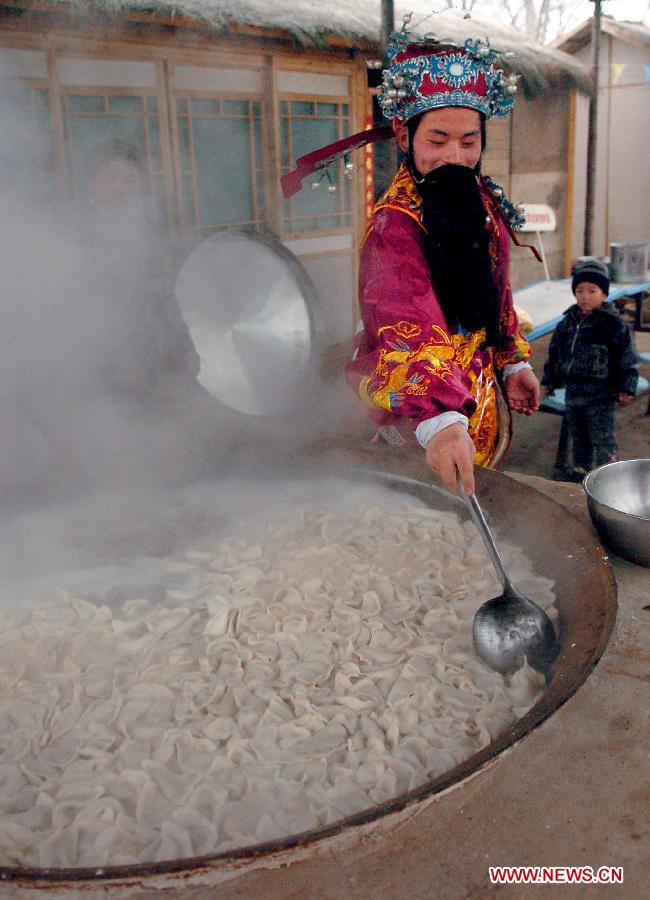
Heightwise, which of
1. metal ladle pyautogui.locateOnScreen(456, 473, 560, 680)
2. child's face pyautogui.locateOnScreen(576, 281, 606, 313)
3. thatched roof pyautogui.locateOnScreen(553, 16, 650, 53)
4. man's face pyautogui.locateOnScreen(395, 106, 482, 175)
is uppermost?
thatched roof pyautogui.locateOnScreen(553, 16, 650, 53)

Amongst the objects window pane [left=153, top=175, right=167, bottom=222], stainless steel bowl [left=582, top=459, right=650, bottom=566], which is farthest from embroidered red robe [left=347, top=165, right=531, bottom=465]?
window pane [left=153, top=175, right=167, bottom=222]

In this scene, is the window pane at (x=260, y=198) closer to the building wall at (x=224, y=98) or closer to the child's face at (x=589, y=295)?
the building wall at (x=224, y=98)

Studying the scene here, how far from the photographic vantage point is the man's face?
7.98ft

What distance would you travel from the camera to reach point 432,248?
2480 millimetres

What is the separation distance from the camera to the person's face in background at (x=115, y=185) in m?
4.00

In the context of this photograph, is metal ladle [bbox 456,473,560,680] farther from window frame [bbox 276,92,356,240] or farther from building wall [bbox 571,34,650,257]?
building wall [bbox 571,34,650,257]

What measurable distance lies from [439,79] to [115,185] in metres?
2.23

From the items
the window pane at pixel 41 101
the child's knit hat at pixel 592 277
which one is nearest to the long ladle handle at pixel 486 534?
the child's knit hat at pixel 592 277

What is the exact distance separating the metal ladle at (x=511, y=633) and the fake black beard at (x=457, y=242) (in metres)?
0.81

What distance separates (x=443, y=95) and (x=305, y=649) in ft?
5.77

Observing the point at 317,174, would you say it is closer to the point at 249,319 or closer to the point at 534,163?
the point at 249,319

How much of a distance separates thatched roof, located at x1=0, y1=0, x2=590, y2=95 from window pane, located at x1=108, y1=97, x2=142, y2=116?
0.66 m

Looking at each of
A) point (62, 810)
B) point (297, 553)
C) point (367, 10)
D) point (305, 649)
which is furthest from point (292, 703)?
point (367, 10)

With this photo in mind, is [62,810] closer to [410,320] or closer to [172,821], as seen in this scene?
[172,821]
